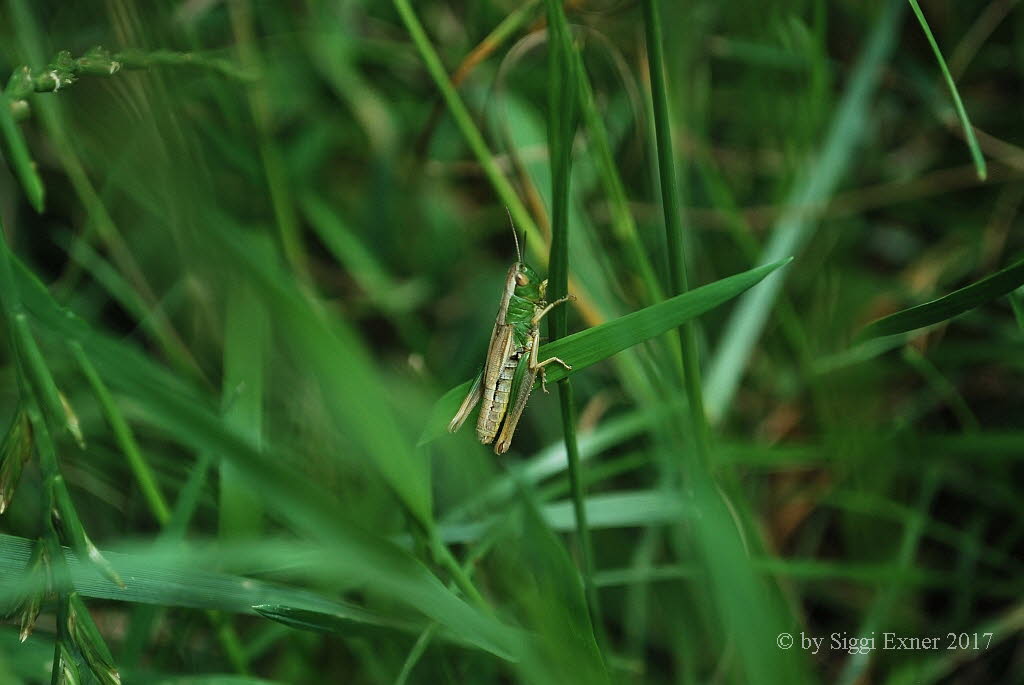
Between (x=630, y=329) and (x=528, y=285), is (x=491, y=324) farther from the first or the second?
(x=630, y=329)

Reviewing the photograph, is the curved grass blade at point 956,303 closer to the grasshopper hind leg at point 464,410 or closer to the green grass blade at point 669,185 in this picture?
the green grass blade at point 669,185

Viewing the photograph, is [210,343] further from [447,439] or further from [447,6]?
[447,6]

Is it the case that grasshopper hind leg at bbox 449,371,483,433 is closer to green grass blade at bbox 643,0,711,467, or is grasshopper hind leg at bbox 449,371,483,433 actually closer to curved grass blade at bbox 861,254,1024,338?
green grass blade at bbox 643,0,711,467

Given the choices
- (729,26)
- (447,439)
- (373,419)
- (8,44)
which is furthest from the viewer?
(729,26)

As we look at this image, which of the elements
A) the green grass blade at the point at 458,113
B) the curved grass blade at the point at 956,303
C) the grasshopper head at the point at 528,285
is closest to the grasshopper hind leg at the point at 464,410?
the grasshopper head at the point at 528,285

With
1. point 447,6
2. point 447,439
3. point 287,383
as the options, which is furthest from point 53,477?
point 447,6

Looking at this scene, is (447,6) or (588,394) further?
(447,6)

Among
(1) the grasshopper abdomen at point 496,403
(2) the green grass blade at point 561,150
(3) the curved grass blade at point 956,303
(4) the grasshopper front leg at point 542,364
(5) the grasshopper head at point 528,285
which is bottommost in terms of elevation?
(1) the grasshopper abdomen at point 496,403
